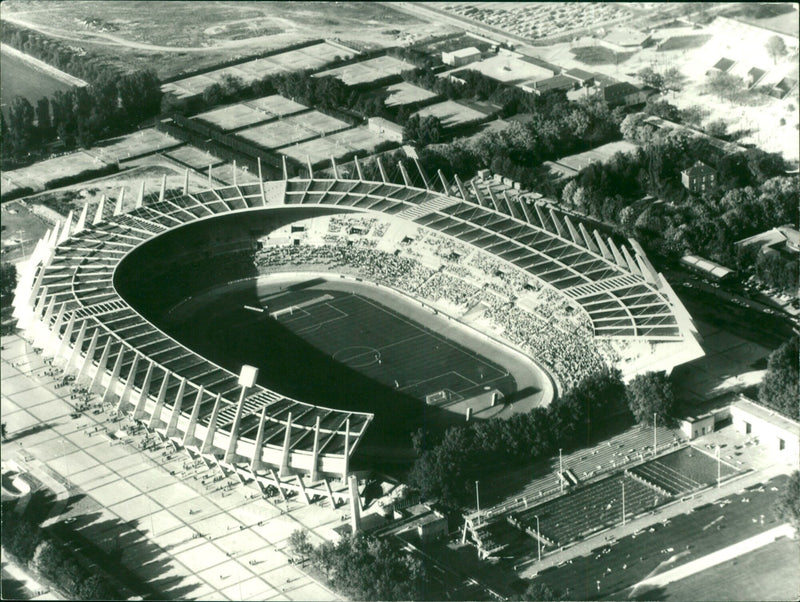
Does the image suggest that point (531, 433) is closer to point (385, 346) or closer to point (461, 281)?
point (385, 346)

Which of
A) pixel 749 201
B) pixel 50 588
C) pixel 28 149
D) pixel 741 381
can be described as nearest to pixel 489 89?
pixel 749 201

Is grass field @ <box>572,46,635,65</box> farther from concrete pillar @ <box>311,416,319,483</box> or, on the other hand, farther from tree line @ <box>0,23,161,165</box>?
concrete pillar @ <box>311,416,319,483</box>

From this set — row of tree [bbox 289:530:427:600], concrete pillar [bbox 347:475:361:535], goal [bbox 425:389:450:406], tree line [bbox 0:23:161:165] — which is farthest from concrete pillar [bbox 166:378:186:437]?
tree line [bbox 0:23:161:165]

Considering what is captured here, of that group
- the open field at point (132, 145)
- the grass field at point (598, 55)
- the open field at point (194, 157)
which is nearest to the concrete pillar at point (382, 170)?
the open field at point (194, 157)

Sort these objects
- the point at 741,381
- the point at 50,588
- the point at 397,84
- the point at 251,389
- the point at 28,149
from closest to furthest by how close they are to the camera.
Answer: the point at 50,588
the point at 251,389
the point at 741,381
the point at 28,149
the point at 397,84

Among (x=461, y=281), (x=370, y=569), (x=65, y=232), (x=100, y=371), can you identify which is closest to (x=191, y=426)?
(x=100, y=371)

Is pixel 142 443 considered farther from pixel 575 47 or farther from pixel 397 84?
pixel 575 47
